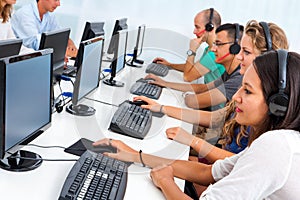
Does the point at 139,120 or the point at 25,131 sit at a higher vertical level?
the point at 25,131

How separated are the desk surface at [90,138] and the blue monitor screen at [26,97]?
0.12 metres

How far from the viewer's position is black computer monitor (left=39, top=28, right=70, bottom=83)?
1.49 m

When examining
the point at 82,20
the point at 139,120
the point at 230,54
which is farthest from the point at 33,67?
the point at 82,20

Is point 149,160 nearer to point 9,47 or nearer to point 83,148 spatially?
point 83,148

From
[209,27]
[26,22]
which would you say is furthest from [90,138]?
[209,27]

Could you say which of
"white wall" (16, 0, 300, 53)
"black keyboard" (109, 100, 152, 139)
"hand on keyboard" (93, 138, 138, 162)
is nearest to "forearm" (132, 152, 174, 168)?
"hand on keyboard" (93, 138, 138, 162)

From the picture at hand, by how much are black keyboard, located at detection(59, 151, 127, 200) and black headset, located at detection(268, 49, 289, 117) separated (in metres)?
0.50

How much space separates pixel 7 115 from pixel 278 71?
760 millimetres

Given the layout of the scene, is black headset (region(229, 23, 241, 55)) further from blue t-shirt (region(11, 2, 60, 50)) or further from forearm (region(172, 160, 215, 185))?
blue t-shirt (region(11, 2, 60, 50))

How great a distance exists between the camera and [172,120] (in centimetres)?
176

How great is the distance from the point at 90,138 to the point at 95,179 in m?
0.38

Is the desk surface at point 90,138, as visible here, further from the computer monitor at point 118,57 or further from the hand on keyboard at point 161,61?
the hand on keyboard at point 161,61

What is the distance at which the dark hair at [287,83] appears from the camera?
87cm

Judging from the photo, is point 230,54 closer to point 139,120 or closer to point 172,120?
point 172,120
